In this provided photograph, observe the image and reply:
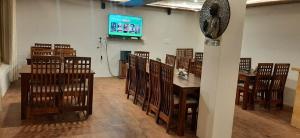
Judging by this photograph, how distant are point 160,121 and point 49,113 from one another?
1.71 meters

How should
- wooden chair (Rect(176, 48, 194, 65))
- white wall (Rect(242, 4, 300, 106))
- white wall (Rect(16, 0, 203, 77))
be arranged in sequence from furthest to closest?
1. wooden chair (Rect(176, 48, 194, 65))
2. white wall (Rect(16, 0, 203, 77))
3. white wall (Rect(242, 4, 300, 106))

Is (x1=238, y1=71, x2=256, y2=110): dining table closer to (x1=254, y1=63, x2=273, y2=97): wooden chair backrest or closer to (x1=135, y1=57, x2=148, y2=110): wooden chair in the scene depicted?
(x1=254, y1=63, x2=273, y2=97): wooden chair backrest

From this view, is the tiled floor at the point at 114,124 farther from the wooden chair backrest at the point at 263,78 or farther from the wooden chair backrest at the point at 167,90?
the wooden chair backrest at the point at 263,78

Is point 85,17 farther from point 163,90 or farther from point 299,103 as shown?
point 299,103

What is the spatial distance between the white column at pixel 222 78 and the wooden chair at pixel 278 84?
2431mm

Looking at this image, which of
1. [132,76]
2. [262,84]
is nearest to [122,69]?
[132,76]

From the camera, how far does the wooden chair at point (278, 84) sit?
5.03 metres

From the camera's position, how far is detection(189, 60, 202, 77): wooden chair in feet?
14.3

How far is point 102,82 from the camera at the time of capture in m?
6.82

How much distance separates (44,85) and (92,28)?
4.05m

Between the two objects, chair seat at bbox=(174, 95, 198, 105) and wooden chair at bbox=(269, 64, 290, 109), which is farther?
wooden chair at bbox=(269, 64, 290, 109)

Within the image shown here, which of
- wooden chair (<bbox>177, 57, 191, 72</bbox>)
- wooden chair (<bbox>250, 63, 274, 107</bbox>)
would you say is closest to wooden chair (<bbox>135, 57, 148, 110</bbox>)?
wooden chair (<bbox>177, 57, 191, 72</bbox>)

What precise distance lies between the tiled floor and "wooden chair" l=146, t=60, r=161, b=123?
0.20 metres

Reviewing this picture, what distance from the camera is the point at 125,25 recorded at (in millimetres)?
7578
